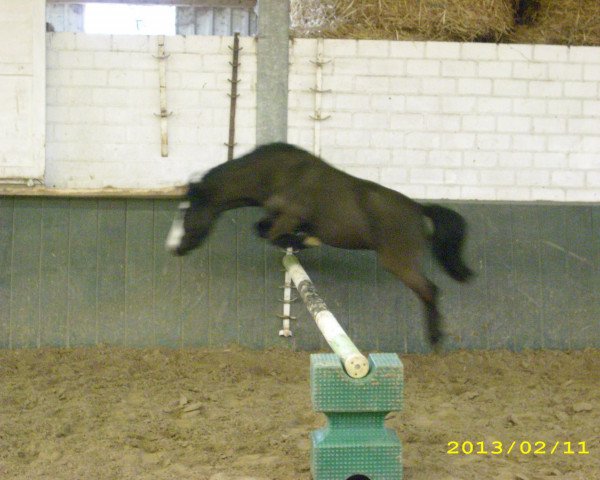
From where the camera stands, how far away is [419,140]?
17.9 feet

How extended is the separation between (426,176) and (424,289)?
1301mm

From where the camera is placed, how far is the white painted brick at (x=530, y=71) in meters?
5.49

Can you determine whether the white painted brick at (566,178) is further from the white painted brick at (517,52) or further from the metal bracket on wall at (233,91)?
the metal bracket on wall at (233,91)

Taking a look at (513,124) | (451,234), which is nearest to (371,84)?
(513,124)

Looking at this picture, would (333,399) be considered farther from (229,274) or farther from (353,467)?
(229,274)

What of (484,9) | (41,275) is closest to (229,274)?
Result: (41,275)

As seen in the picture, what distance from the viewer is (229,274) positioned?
5.35 meters

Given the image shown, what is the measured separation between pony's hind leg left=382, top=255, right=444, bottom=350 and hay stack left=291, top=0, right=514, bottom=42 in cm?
190

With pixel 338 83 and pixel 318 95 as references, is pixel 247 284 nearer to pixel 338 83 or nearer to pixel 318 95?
pixel 318 95

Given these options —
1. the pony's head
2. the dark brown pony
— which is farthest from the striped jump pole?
the pony's head

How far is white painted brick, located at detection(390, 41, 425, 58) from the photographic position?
5.43 meters

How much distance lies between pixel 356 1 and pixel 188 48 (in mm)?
1264

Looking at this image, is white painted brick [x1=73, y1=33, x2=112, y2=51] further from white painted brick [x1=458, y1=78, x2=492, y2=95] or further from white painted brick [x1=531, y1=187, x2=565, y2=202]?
white painted brick [x1=531, y1=187, x2=565, y2=202]

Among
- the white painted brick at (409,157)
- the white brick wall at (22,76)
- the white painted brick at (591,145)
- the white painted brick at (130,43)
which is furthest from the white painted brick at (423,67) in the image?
the white brick wall at (22,76)
